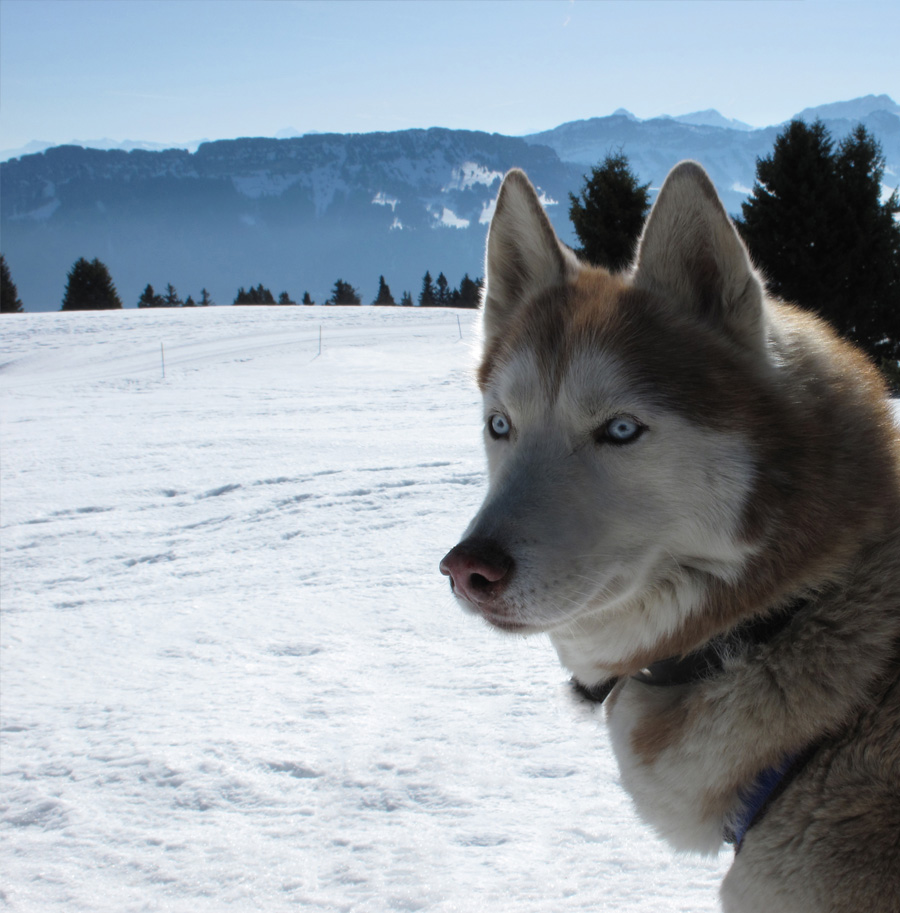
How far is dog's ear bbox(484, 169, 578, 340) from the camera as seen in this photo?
234 centimetres

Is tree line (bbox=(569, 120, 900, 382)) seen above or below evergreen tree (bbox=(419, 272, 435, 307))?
above

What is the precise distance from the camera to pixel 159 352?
64.7 feet

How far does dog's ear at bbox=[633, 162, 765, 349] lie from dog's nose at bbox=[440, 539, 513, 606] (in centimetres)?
88

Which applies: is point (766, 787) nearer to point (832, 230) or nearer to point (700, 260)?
point (700, 260)

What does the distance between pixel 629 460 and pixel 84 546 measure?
4.58 metres

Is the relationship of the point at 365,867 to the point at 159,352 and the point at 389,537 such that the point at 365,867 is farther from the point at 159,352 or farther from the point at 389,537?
the point at 159,352

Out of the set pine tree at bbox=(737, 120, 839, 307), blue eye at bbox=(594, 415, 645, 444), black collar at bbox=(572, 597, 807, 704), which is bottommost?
black collar at bbox=(572, 597, 807, 704)

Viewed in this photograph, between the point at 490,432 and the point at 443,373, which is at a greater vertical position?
the point at 490,432

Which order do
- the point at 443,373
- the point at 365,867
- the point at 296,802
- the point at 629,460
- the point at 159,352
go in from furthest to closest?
the point at 159,352
the point at 443,373
the point at 296,802
the point at 365,867
the point at 629,460

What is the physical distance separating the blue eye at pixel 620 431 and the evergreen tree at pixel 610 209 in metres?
25.9

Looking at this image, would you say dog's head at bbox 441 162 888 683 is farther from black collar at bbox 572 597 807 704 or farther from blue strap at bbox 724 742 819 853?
blue strap at bbox 724 742 819 853

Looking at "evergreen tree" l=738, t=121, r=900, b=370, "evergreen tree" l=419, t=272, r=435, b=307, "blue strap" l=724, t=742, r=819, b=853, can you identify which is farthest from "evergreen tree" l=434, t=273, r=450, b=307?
"blue strap" l=724, t=742, r=819, b=853

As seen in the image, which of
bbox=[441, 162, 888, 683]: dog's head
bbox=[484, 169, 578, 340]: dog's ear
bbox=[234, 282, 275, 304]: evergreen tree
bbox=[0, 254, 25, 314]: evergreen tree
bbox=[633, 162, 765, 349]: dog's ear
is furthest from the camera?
bbox=[234, 282, 275, 304]: evergreen tree

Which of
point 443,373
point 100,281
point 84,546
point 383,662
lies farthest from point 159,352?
point 100,281
